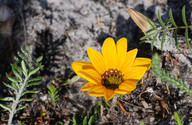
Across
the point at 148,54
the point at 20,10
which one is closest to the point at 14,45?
the point at 20,10

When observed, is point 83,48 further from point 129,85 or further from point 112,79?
point 129,85

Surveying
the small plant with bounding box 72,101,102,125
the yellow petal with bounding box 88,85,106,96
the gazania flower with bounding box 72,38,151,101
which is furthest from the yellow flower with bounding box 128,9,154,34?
the small plant with bounding box 72,101,102,125

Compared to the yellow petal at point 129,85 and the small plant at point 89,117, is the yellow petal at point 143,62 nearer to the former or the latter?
the yellow petal at point 129,85

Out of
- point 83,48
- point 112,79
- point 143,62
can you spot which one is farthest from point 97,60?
point 83,48

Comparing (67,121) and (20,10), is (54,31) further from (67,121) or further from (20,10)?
(67,121)

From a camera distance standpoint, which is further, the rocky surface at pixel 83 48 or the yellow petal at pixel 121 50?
the rocky surface at pixel 83 48

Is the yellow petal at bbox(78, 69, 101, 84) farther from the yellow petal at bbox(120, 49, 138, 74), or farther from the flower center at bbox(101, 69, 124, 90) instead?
the yellow petal at bbox(120, 49, 138, 74)

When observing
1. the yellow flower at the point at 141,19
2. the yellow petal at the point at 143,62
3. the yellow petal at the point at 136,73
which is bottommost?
the yellow petal at the point at 136,73

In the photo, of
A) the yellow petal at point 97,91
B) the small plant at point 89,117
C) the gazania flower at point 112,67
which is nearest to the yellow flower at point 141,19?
the gazania flower at point 112,67
